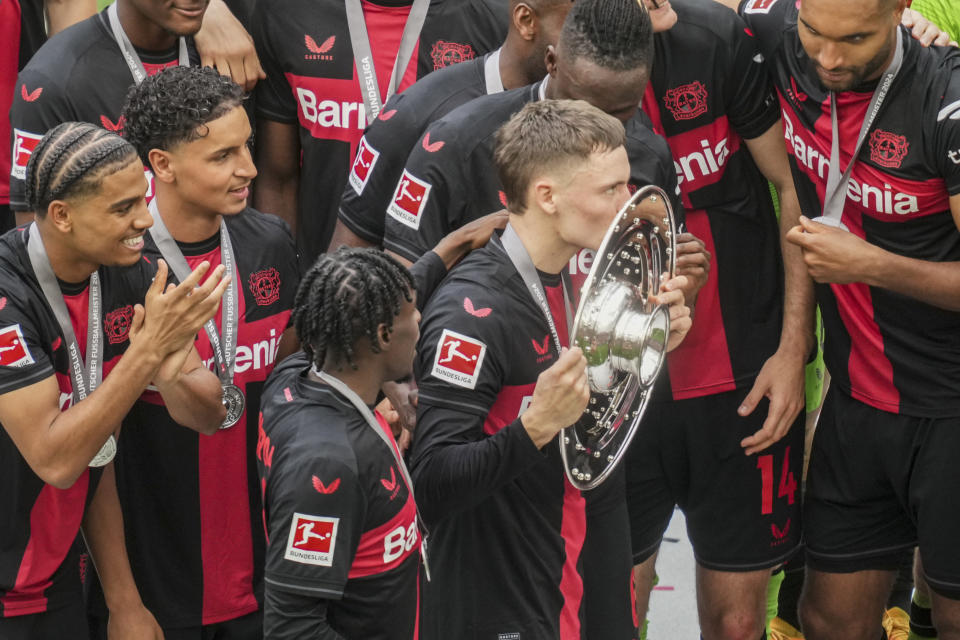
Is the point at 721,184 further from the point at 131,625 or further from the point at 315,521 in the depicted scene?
the point at 131,625

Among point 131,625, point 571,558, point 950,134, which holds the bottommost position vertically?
point 131,625

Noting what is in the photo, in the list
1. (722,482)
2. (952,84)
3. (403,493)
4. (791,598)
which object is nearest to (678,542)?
(791,598)

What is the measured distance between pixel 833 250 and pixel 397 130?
131 cm

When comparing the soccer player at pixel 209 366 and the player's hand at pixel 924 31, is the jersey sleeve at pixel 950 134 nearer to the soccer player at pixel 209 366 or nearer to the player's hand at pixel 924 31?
the player's hand at pixel 924 31

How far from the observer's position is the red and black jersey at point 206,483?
374cm

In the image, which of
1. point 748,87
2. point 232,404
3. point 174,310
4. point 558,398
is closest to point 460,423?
point 558,398

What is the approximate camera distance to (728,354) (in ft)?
14.4

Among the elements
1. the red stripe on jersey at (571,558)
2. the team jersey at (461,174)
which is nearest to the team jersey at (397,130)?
the team jersey at (461,174)

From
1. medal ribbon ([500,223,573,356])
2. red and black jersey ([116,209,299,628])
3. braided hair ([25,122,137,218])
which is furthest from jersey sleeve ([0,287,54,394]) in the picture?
medal ribbon ([500,223,573,356])

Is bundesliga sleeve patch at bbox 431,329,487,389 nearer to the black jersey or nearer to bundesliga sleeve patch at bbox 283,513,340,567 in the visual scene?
bundesliga sleeve patch at bbox 283,513,340,567

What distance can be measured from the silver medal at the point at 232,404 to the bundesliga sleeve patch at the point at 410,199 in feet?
2.17

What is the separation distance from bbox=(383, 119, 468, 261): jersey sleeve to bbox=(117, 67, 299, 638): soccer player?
0.34 m

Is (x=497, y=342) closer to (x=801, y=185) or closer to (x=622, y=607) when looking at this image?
(x=622, y=607)

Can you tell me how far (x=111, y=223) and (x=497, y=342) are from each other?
3.18ft
